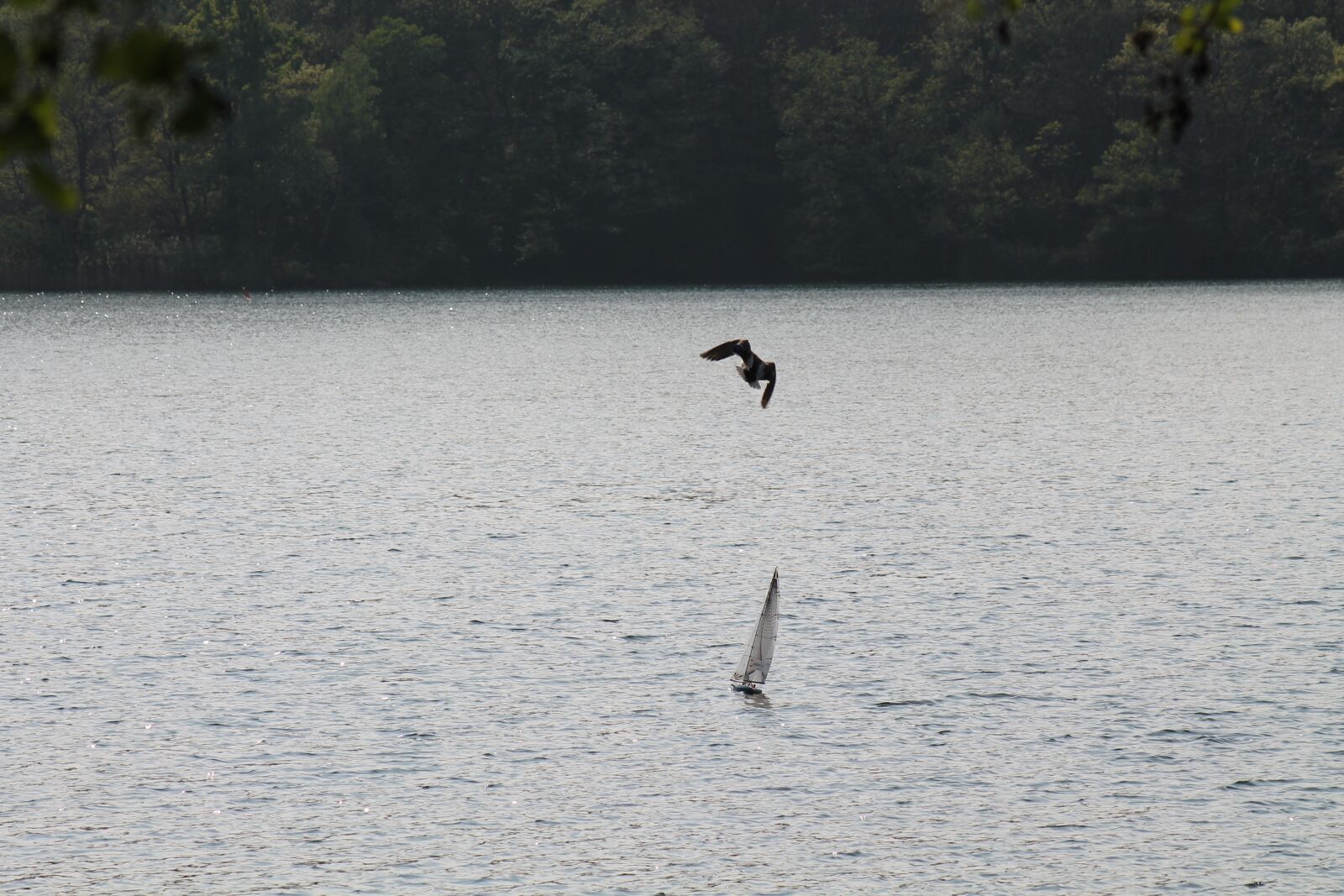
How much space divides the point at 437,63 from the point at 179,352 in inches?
2376

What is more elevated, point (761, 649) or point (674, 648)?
point (761, 649)

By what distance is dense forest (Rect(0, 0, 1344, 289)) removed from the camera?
140 metres

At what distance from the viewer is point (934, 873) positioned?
56.6ft

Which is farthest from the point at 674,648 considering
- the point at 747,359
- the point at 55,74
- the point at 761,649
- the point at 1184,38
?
the point at 55,74

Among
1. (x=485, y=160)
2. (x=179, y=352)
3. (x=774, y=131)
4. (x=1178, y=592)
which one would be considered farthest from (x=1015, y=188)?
(x=1178, y=592)

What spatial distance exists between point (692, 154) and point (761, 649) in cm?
13079

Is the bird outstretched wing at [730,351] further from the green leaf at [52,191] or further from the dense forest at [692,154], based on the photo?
the dense forest at [692,154]

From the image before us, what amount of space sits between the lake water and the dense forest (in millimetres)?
81395

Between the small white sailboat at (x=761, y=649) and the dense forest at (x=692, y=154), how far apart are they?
118617 millimetres

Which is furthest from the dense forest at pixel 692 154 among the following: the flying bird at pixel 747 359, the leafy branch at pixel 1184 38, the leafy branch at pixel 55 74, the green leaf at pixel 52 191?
the leafy branch at pixel 55 74

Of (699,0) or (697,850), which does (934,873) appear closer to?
(697,850)

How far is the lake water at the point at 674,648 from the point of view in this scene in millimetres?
18031

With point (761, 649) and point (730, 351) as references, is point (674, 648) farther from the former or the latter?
point (730, 351)

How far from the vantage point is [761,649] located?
2342 centimetres
